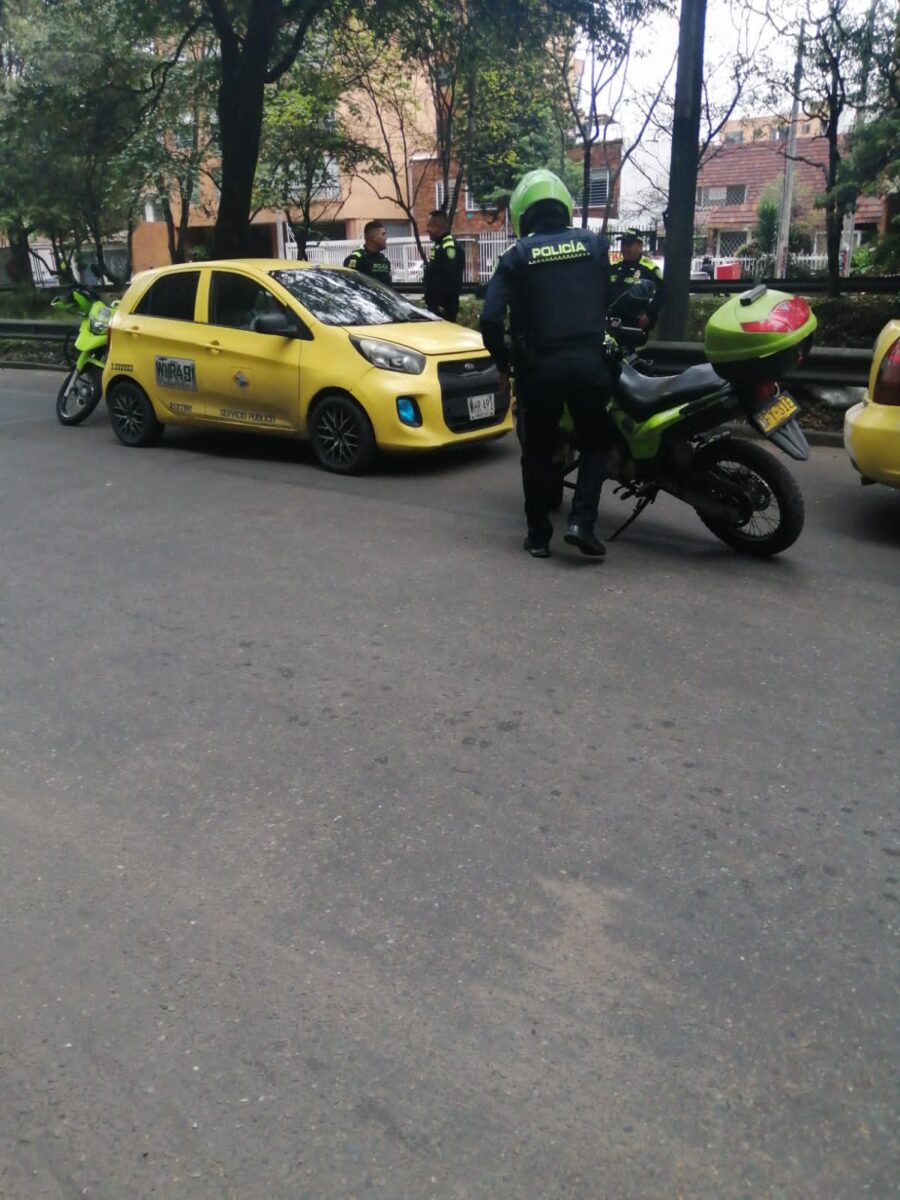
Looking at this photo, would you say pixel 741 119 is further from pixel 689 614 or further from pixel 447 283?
pixel 689 614

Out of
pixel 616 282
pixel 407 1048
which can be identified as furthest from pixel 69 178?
pixel 407 1048

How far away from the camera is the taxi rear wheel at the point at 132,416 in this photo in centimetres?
992

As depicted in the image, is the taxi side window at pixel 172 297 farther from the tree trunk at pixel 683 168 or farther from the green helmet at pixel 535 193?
the tree trunk at pixel 683 168

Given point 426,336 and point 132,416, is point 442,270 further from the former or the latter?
point 132,416

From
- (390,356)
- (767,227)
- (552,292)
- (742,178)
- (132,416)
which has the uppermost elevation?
(742,178)

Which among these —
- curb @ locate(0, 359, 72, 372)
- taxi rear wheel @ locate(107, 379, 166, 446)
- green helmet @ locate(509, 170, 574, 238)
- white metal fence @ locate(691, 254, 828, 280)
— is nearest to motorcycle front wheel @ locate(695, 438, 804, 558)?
green helmet @ locate(509, 170, 574, 238)

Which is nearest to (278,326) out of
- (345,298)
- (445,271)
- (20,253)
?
(345,298)

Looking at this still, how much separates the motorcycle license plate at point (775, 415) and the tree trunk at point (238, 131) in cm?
997

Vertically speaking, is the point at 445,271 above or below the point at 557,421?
above

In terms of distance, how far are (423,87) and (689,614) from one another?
28749mm

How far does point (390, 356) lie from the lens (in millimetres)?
8211

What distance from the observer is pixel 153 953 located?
2920mm

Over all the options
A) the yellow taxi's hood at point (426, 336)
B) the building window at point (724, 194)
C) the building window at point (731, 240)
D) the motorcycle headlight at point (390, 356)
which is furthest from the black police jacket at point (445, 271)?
the building window at point (724, 194)

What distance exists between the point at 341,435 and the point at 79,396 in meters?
4.37
